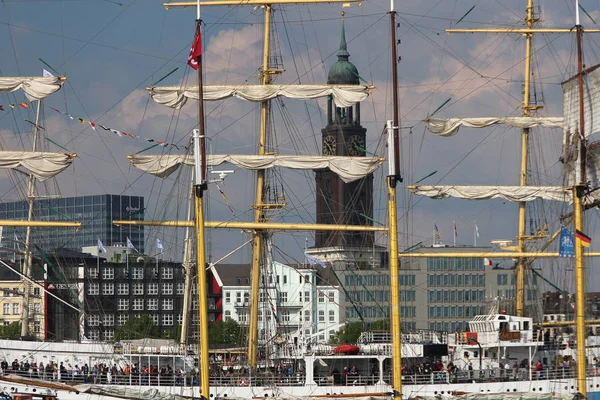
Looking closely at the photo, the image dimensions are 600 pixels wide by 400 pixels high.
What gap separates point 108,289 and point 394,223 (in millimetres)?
94203

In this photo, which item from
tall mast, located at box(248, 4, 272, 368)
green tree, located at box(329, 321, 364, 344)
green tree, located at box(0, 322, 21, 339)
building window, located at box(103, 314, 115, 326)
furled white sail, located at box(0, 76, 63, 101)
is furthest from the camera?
building window, located at box(103, 314, 115, 326)

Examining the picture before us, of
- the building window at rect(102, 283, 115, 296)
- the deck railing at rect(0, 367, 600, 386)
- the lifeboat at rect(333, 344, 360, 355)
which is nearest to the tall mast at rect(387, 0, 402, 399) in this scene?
the deck railing at rect(0, 367, 600, 386)

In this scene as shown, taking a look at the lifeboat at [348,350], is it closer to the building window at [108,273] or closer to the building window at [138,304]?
the building window at [108,273]

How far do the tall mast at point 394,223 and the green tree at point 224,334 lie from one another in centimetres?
6957

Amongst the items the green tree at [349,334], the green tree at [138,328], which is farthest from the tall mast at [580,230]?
the green tree at [349,334]

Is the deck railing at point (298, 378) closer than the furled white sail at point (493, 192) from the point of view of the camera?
Yes

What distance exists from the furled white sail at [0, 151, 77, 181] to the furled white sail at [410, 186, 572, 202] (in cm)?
2265

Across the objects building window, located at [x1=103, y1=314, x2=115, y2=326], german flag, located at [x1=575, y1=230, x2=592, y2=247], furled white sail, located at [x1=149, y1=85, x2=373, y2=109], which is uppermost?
furled white sail, located at [x1=149, y1=85, x2=373, y2=109]

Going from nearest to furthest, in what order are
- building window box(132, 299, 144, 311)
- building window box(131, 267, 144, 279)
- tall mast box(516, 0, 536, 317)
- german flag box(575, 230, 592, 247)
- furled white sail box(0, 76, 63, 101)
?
german flag box(575, 230, 592, 247) < furled white sail box(0, 76, 63, 101) < tall mast box(516, 0, 536, 317) < building window box(131, 267, 144, 279) < building window box(132, 299, 144, 311)

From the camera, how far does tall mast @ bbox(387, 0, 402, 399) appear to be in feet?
201

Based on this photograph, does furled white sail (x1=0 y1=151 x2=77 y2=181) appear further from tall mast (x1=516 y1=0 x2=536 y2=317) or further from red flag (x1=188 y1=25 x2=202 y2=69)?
tall mast (x1=516 y1=0 x2=536 y2=317)

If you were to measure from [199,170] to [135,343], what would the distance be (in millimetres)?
23222

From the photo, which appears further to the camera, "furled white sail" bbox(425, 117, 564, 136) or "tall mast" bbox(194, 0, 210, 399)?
"furled white sail" bbox(425, 117, 564, 136)

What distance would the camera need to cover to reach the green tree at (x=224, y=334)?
135 meters
